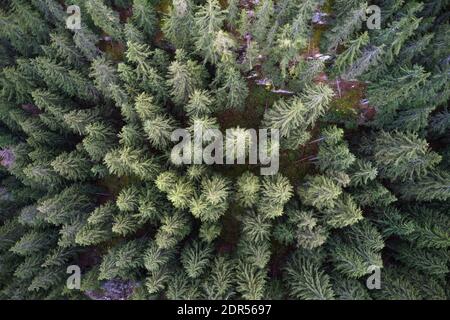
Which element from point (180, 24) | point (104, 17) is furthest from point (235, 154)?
Result: point (104, 17)

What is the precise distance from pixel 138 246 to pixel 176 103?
34.9 ft

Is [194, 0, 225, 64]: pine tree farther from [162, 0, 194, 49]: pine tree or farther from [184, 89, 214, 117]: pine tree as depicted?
[184, 89, 214, 117]: pine tree

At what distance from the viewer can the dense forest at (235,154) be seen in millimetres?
23000

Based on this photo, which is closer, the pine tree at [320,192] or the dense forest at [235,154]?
the pine tree at [320,192]

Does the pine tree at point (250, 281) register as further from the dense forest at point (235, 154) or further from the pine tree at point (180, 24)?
the pine tree at point (180, 24)

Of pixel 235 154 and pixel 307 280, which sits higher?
pixel 235 154

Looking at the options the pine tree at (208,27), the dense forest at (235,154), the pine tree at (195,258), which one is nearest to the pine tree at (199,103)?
the dense forest at (235,154)

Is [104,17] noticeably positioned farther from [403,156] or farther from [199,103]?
[403,156]

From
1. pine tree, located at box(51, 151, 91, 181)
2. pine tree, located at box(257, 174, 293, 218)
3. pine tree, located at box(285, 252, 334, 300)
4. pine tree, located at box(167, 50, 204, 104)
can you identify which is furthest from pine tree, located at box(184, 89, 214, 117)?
pine tree, located at box(285, 252, 334, 300)

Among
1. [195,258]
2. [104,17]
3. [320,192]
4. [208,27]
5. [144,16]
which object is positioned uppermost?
[144,16]

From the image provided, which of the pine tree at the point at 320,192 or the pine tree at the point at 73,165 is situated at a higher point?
the pine tree at the point at 73,165

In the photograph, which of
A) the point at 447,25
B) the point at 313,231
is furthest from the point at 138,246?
the point at 447,25

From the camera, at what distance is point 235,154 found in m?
24.9
